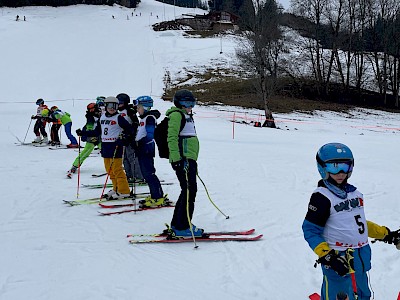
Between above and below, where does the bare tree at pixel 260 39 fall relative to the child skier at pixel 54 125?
above

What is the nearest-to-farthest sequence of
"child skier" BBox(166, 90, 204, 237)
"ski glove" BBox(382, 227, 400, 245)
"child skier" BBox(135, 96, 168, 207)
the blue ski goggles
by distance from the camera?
"ski glove" BBox(382, 227, 400, 245)
"child skier" BBox(166, 90, 204, 237)
"child skier" BBox(135, 96, 168, 207)
the blue ski goggles

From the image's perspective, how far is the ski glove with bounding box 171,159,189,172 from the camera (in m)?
5.80

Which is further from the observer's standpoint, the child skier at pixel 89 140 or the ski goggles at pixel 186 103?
the child skier at pixel 89 140

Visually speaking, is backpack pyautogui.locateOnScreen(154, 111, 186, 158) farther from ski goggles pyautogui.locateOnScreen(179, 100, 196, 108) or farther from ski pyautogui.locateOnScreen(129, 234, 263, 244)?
ski pyautogui.locateOnScreen(129, 234, 263, 244)

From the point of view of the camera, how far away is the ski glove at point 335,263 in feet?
9.45

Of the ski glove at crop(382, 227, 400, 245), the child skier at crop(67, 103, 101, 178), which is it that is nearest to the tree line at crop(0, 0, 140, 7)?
the child skier at crop(67, 103, 101, 178)

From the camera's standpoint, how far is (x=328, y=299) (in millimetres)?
3268

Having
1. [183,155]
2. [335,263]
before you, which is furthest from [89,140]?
[335,263]

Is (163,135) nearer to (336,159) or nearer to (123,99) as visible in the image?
(123,99)

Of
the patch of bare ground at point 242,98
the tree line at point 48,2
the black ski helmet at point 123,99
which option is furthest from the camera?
the tree line at point 48,2

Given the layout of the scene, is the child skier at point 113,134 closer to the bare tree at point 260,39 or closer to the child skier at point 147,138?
the child skier at point 147,138

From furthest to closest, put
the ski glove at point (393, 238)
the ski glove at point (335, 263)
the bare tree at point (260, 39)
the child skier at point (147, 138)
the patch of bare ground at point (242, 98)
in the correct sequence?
the patch of bare ground at point (242, 98) → the bare tree at point (260, 39) → the child skier at point (147, 138) → the ski glove at point (393, 238) → the ski glove at point (335, 263)

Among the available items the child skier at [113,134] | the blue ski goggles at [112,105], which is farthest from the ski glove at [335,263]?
the blue ski goggles at [112,105]

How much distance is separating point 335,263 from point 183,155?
3318mm
